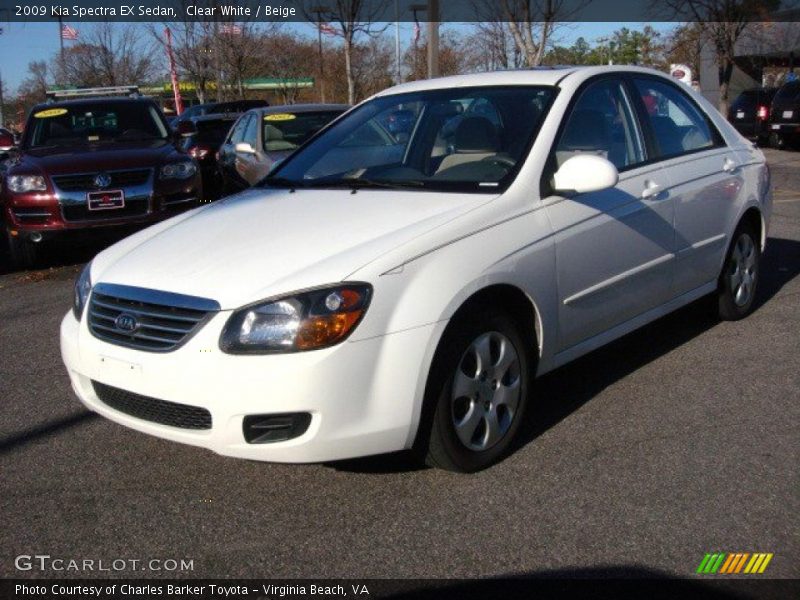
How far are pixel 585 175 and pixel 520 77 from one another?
3.26ft

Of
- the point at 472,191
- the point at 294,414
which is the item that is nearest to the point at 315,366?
the point at 294,414

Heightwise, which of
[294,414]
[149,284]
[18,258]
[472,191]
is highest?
[472,191]

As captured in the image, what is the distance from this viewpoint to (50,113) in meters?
9.95

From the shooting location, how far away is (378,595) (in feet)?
9.66

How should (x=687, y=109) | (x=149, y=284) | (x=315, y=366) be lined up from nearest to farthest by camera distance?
1. (x=315, y=366)
2. (x=149, y=284)
3. (x=687, y=109)

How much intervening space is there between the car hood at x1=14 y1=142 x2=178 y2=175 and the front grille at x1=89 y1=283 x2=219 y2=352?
18.1ft

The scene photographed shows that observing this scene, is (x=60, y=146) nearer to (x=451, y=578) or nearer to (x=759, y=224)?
(x=759, y=224)

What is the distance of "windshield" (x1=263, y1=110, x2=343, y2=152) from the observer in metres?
10.5

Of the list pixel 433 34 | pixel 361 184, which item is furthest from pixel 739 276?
pixel 433 34

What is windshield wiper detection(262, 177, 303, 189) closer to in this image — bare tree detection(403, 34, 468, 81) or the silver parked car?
the silver parked car

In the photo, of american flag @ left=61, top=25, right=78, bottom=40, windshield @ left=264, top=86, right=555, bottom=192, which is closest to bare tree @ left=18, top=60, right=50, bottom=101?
american flag @ left=61, top=25, right=78, bottom=40

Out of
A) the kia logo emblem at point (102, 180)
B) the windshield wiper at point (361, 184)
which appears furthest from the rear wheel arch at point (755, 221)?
the kia logo emblem at point (102, 180)

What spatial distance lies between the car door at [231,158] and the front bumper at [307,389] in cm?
792

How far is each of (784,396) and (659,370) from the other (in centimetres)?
69
